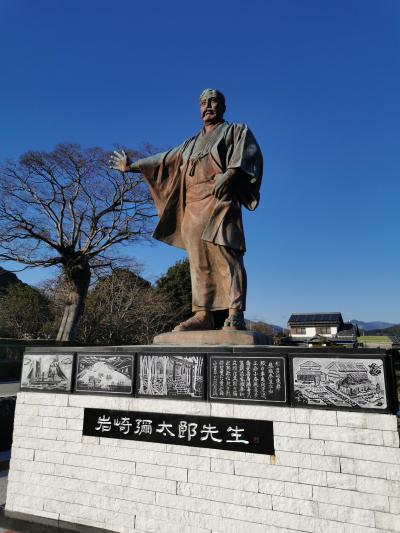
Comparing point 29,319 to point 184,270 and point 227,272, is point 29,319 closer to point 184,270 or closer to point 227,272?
point 184,270

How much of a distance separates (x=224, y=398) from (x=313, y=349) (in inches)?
32.5

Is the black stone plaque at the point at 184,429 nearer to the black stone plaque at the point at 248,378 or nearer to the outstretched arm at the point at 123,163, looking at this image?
the black stone plaque at the point at 248,378

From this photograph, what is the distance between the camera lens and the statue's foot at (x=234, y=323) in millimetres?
3705

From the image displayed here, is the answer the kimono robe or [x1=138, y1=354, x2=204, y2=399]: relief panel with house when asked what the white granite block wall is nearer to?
[x1=138, y1=354, x2=204, y2=399]: relief panel with house

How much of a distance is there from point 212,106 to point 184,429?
3650 millimetres

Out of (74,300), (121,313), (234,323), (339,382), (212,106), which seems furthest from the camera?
(121,313)

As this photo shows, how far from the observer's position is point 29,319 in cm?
1920

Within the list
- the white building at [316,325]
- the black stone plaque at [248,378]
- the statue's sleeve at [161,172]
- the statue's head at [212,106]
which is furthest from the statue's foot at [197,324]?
the white building at [316,325]

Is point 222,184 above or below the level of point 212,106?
below

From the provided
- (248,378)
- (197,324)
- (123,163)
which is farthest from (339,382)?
(123,163)

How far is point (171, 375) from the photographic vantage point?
324 centimetres

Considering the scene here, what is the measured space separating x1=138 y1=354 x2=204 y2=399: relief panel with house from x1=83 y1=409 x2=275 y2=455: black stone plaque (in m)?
0.19

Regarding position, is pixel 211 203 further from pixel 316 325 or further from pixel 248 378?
pixel 316 325

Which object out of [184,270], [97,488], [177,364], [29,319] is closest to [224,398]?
[177,364]
